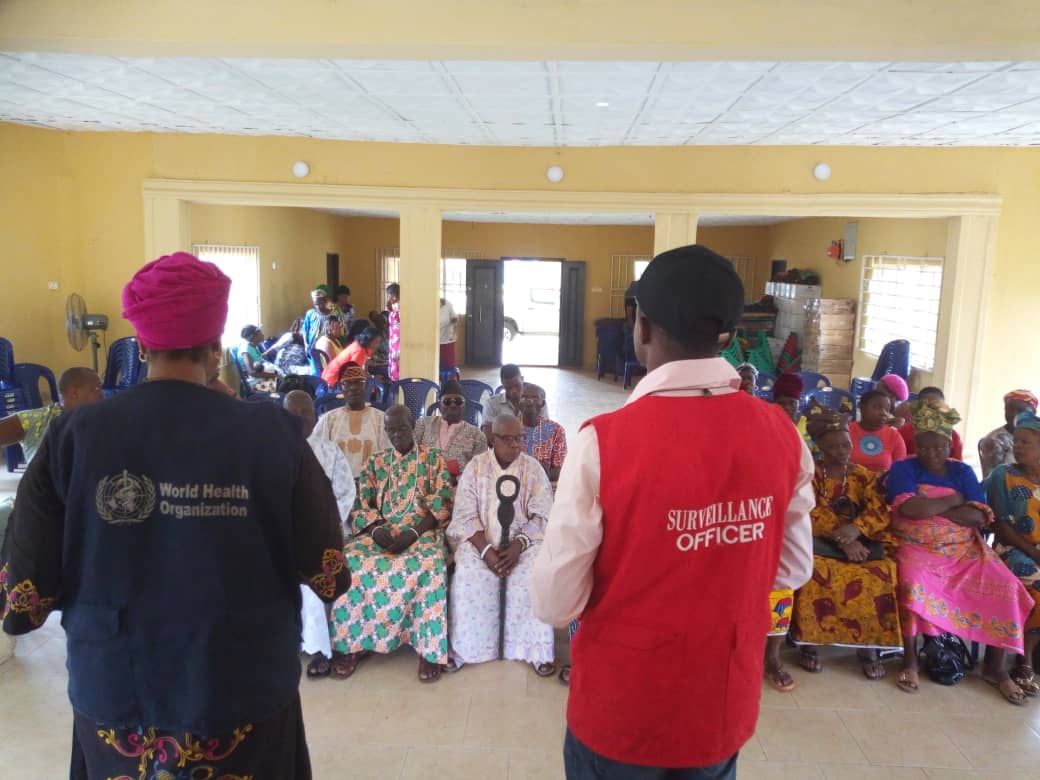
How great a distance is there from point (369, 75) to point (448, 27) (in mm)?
1396

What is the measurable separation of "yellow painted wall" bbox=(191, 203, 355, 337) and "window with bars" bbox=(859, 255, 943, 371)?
7.81 m

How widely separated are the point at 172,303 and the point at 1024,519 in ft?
12.0

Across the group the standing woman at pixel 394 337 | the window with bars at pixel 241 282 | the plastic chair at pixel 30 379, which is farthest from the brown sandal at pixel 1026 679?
the window with bars at pixel 241 282

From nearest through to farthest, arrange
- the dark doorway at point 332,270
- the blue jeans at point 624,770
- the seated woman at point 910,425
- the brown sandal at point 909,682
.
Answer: the blue jeans at point 624,770 < the brown sandal at point 909,682 < the seated woman at point 910,425 < the dark doorway at point 332,270

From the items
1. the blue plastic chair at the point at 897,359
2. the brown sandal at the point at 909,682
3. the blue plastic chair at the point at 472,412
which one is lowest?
the brown sandal at the point at 909,682

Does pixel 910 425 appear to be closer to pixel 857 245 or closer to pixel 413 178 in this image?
pixel 413 178

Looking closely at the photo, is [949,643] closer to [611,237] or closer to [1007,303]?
[1007,303]

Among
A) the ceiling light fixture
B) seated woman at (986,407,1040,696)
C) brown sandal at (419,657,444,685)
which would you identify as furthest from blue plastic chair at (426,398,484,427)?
the ceiling light fixture

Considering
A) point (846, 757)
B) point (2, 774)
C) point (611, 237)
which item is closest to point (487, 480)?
point (846, 757)

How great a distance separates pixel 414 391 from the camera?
6.69 meters

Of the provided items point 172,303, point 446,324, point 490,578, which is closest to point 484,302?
point 446,324

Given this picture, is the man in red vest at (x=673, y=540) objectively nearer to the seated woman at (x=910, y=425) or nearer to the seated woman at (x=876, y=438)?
the seated woman at (x=876, y=438)

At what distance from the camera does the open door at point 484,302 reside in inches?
557

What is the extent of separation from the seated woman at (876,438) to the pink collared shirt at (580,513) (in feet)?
11.1
